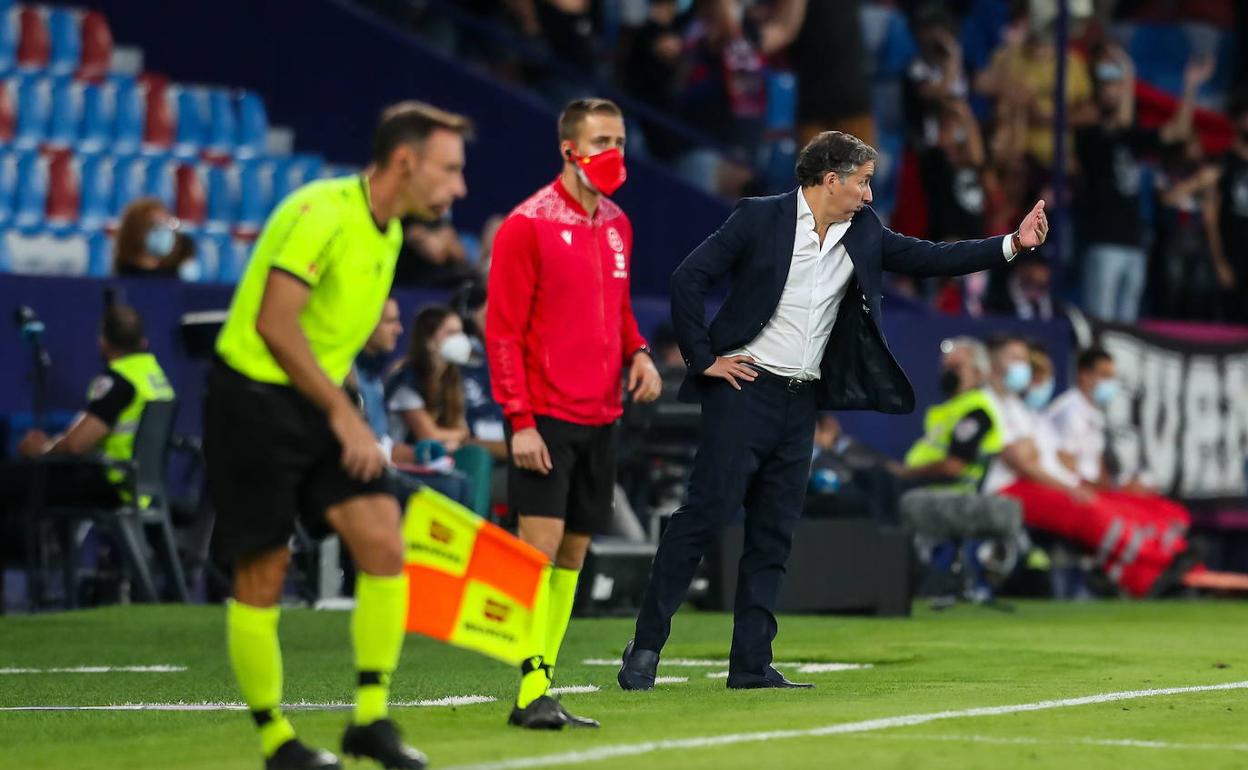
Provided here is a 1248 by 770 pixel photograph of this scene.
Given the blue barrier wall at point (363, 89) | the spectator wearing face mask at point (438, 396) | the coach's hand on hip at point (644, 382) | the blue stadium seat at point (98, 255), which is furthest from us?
the blue barrier wall at point (363, 89)

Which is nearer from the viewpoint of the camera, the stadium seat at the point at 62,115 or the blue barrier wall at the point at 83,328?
the blue barrier wall at the point at 83,328

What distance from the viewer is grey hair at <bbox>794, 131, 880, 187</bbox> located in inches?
339

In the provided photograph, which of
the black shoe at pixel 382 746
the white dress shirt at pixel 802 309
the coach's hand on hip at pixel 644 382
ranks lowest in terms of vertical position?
the black shoe at pixel 382 746

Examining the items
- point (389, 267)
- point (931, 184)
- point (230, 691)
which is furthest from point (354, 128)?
point (389, 267)

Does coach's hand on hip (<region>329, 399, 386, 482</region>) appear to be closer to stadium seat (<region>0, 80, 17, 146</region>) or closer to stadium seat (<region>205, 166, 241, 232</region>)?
stadium seat (<region>0, 80, 17, 146</region>)

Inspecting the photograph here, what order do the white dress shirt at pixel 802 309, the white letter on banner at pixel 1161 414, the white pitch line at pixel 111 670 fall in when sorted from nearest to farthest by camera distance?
1. the white dress shirt at pixel 802 309
2. the white pitch line at pixel 111 670
3. the white letter on banner at pixel 1161 414

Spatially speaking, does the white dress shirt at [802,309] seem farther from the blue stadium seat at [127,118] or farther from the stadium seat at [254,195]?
the blue stadium seat at [127,118]

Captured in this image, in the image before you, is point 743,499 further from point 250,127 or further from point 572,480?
point 250,127

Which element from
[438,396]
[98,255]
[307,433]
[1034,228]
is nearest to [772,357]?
[1034,228]

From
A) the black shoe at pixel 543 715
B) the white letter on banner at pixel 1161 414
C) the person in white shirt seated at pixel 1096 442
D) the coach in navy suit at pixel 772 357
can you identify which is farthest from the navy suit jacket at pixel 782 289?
the white letter on banner at pixel 1161 414

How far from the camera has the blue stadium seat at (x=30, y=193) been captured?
1570cm

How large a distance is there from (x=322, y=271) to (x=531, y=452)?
1.54m

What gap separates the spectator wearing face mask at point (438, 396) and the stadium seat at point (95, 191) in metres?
3.61

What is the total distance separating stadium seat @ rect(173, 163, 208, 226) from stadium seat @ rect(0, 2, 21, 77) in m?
1.39
